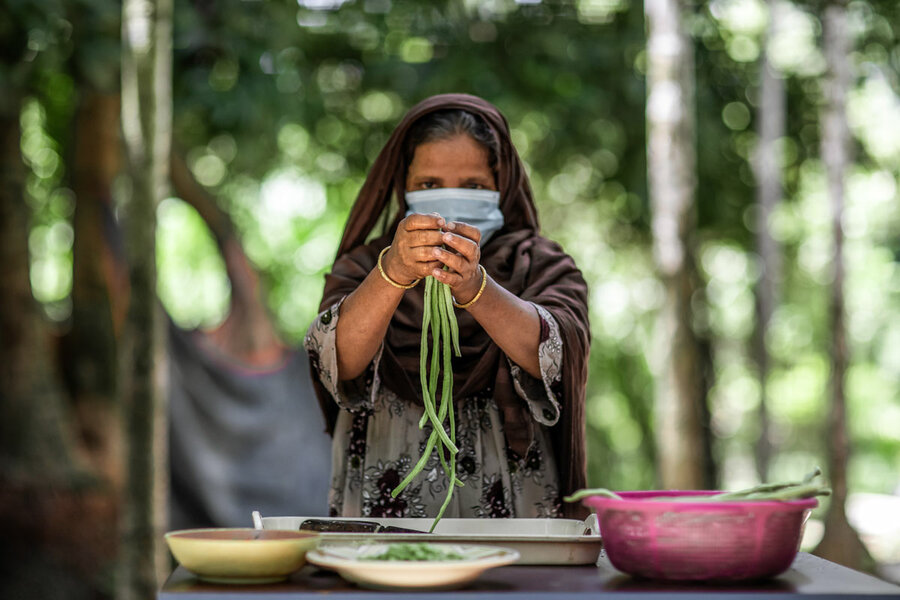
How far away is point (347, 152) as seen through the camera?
8609mm

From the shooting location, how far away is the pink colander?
1.59 m

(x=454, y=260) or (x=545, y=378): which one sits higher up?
(x=454, y=260)

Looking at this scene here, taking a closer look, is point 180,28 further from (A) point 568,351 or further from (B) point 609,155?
(A) point 568,351

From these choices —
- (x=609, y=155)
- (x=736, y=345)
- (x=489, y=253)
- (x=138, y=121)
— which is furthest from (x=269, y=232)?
(x=489, y=253)

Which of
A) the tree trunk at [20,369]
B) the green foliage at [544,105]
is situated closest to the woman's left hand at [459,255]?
the green foliage at [544,105]

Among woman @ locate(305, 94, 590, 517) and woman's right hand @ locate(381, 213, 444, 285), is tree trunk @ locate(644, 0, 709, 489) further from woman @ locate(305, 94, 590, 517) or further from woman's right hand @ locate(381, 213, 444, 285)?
woman's right hand @ locate(381, 213, 444, 285)

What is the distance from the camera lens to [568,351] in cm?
217

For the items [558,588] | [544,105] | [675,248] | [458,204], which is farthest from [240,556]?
[544,105]

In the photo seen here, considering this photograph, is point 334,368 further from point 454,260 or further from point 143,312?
point 143,312

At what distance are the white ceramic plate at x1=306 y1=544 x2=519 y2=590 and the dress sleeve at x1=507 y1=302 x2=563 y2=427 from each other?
→ 605mm

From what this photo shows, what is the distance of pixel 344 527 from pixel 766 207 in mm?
6886

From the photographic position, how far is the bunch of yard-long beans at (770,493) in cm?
162

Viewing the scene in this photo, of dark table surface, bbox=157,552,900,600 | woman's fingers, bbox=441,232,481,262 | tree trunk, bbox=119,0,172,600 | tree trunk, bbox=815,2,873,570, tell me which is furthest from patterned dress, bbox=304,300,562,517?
tree trunk, bbox=815,2,873,570

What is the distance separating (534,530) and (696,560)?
0.43 metres
